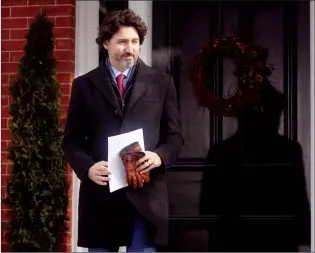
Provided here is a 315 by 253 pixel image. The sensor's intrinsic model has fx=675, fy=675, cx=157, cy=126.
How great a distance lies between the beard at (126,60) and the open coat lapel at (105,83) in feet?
0.32

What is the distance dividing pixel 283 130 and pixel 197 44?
976 millimetres

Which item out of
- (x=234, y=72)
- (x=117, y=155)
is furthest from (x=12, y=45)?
(x=117, y=155)

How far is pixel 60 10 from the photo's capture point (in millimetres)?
5391

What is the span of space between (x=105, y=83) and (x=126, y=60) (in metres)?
0.15

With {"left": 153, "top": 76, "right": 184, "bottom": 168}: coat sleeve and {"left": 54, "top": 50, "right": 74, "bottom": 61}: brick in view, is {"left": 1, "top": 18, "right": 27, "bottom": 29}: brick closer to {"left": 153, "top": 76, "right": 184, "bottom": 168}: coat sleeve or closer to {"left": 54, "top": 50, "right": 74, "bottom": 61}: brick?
{"left": 54, "top": 50, "right": 74, "bottom": 61}: brick

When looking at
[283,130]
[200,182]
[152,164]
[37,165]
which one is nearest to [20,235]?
[37,165]

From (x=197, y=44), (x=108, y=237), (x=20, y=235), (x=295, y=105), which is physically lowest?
(x=20, y=235)

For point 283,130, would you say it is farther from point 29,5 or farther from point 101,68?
point 101,68

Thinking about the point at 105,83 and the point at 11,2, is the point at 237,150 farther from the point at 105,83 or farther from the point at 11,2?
the point at 105,83

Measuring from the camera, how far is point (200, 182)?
5473mm

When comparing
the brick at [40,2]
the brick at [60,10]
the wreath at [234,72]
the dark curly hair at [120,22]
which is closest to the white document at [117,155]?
the dark curly hair at [120,22]

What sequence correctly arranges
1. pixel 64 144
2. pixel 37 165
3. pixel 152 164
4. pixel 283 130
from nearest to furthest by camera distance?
pixel 152 164, pixel 64 144, pixel 37 165, pixel 283 130

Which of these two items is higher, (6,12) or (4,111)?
(6,12)

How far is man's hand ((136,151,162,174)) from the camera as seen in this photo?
106 inches
